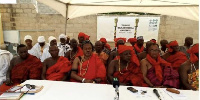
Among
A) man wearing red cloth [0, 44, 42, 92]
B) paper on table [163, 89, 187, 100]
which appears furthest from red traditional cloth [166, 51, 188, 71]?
man wearing red cloth [0, 44, 42, 92]

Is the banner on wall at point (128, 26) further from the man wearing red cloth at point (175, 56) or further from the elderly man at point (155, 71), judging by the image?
the elderly man at point (155, 71)

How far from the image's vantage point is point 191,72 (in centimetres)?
273

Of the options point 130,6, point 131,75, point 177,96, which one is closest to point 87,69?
Result: point 131,75

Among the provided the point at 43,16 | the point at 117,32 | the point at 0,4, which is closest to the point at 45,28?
the point at 43,16

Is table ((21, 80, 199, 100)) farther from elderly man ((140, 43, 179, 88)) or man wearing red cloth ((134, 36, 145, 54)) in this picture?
man wearing red cloth ((134, 36, 145, 54))

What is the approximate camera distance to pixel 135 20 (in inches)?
270

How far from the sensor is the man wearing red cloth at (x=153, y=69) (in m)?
2.75

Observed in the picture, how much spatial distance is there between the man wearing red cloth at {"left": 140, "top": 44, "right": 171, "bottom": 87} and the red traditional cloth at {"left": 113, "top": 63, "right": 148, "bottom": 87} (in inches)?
3.4

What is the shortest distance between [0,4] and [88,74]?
245 inches

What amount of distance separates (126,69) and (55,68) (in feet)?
4.27

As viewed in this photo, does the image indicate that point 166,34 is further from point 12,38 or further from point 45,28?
point 12,38

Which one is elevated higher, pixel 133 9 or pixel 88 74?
pixel 133 9

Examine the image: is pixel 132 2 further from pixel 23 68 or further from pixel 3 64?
pixel 3 64

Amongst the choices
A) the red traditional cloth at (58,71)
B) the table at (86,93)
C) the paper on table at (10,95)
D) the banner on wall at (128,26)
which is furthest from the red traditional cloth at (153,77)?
the banner on wall at (128,26)
